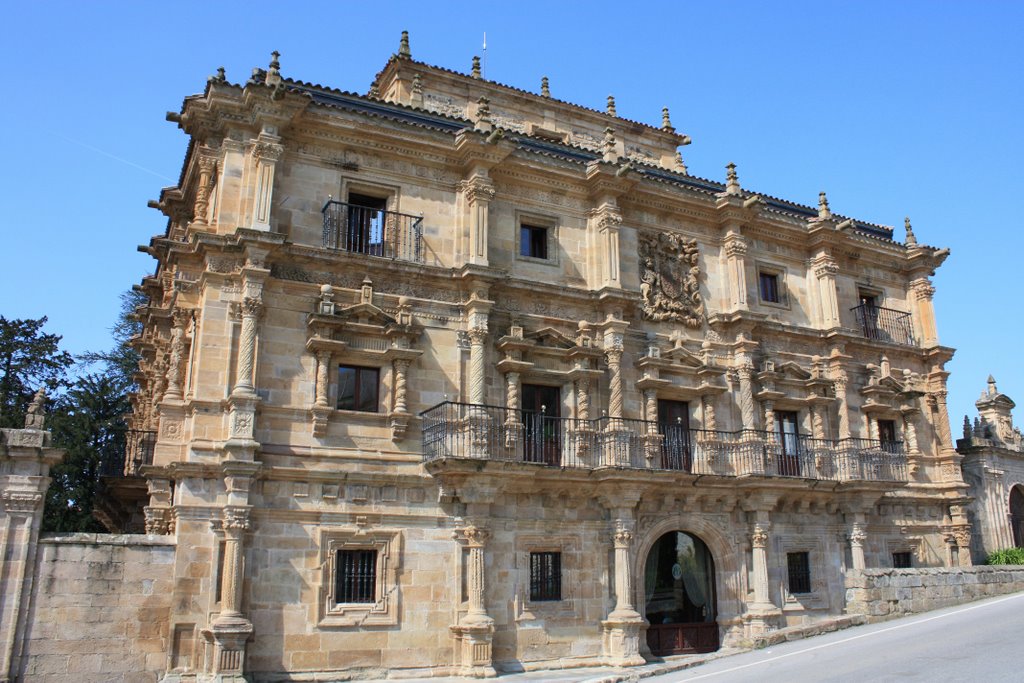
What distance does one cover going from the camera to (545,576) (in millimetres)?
18125

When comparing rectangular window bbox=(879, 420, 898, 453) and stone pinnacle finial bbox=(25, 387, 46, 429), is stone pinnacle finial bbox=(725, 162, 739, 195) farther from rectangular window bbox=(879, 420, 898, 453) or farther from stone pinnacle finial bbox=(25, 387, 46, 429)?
Result: stone pinnacle finial bbox=(25, 387, 46, 429)

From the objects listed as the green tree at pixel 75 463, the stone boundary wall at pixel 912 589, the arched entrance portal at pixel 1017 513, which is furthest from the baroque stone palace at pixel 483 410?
the green tree at pixel 75 463

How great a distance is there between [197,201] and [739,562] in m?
14.8

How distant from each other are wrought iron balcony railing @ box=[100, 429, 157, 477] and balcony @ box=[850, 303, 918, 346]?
63.7 ft

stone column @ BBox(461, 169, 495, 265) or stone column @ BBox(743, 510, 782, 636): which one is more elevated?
stone column @ BBox(461, 169, 495, 265)

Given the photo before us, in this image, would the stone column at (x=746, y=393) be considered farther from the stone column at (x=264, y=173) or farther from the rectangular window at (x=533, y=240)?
the stone column at (x=264, y=173)

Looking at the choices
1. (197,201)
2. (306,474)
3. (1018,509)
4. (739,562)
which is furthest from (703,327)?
(1018,509)

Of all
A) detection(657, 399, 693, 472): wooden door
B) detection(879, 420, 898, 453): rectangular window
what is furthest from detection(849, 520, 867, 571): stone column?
detection(657, 399, 693, 472): wooden door

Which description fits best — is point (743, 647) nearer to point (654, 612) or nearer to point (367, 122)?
point (654, 612)

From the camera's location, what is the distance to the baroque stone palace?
1599cm

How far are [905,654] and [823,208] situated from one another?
14.4 m

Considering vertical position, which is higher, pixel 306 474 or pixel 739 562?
pixel 306 474

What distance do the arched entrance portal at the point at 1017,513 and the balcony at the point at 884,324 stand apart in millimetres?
6637

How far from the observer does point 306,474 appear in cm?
1619
